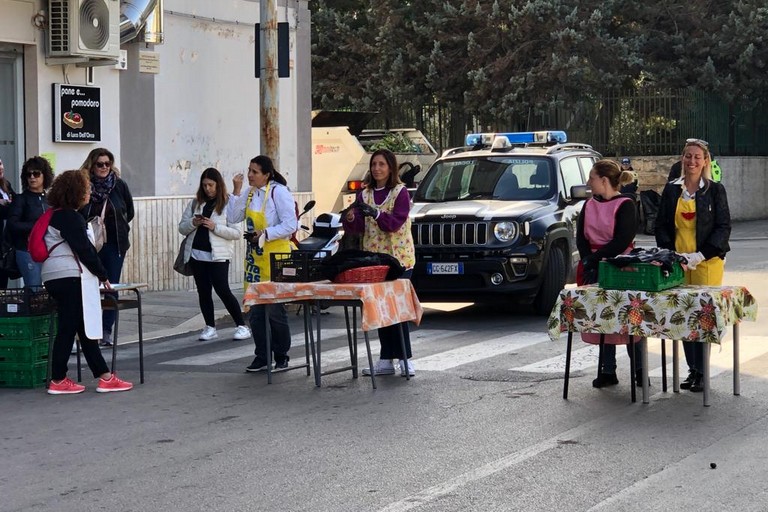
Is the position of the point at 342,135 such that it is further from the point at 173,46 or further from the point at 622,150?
the point at 622,150

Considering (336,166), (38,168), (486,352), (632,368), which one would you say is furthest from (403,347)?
(336,166)

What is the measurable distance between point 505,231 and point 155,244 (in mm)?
5317

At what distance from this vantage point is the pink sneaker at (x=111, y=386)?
33.3 ft

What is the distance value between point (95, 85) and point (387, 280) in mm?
7808

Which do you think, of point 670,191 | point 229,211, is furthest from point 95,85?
point 670,191

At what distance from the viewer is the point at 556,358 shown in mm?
11469

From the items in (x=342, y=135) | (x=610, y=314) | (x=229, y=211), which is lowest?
(x=610, y=314)

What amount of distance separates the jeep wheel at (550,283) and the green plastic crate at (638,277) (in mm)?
5365

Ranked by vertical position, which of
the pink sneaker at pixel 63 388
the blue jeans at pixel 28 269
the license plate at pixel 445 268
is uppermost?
the blue jeans at pixel 28 269

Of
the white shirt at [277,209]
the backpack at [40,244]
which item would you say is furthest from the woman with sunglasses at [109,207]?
the backpack at [40,244]

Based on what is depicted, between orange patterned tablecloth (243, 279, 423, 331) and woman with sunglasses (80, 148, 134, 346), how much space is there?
298 cm

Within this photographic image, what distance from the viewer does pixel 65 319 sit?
10016mm

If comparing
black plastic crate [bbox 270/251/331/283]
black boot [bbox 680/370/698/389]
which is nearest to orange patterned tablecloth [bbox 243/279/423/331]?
black plastic crate [bbox 270/251/331/283]

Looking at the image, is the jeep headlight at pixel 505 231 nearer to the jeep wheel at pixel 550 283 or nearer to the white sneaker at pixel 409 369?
the jeep wheel at pixel 550 283
